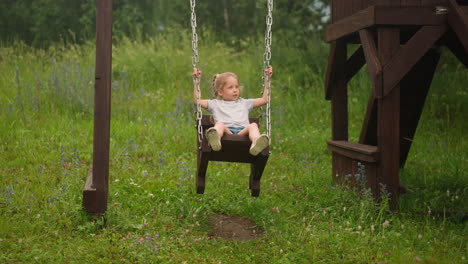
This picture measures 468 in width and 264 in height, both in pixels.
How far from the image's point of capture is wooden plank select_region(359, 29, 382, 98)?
5.27 m

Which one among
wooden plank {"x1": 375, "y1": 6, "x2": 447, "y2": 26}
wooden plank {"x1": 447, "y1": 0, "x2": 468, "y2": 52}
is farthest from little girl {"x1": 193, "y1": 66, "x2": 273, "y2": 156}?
wooden plank {"x1": 447, "y1": 0, "x2": 468, "y2": 52}

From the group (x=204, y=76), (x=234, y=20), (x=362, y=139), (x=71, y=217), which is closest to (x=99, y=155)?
(x=71, y=217)

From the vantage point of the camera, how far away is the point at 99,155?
4.89 metres

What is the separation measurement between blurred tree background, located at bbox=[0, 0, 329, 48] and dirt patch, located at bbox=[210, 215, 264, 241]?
529 cm

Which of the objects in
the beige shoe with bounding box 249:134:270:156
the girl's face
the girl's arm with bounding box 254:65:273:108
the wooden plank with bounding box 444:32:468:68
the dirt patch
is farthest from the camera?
the wooden plank with bounding box 444:32:468:68

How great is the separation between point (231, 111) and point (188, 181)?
1352mm

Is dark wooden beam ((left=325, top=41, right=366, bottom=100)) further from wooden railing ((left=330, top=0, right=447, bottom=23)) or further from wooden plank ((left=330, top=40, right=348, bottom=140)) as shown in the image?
wooden railing ((left=330, top=0, right=447, bottom=23))

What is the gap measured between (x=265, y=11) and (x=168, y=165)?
12.3m

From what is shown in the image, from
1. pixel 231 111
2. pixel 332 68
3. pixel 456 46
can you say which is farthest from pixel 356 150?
pixel 456 46

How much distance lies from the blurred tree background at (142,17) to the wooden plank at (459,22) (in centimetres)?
476

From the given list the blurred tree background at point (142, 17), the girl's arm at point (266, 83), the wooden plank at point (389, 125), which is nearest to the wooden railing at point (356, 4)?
the wooden plank at point (389, 125)

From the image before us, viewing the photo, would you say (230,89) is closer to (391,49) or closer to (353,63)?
(391,49)

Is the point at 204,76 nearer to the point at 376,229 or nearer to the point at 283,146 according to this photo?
the point at 283,146

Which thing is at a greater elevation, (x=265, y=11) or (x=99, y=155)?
(x=265, y=11)
